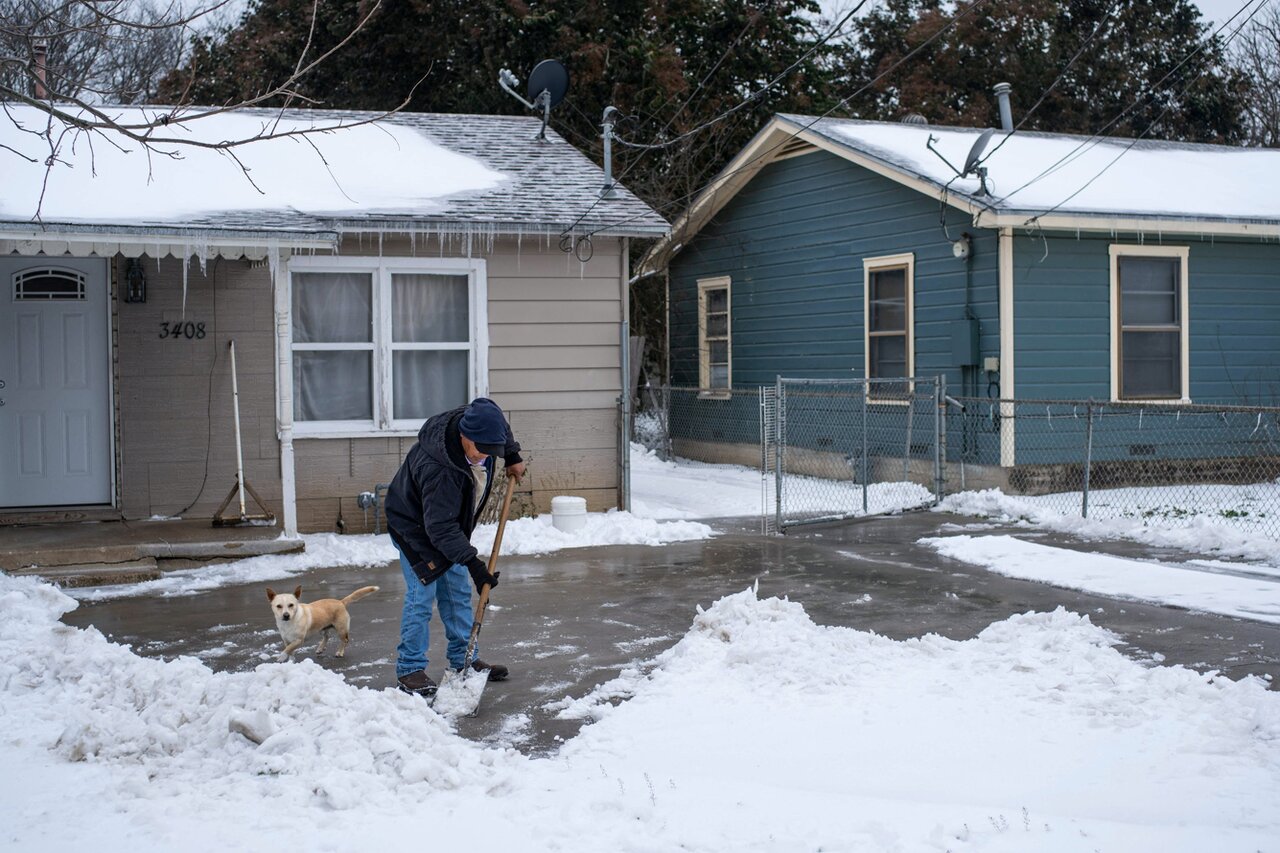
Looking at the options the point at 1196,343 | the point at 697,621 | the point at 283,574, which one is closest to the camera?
the point at 697,621

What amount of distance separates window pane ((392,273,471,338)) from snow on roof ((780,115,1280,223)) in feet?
18.5

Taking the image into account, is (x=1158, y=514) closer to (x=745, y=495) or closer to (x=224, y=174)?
(x=745, y=495)

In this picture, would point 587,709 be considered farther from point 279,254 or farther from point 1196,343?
point 1196,343

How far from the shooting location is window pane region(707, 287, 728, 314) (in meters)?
20.0

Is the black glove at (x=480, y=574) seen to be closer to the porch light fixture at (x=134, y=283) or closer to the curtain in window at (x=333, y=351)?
the curtain in window at (x=333, y=351)

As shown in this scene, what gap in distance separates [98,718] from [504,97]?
66.1 ft

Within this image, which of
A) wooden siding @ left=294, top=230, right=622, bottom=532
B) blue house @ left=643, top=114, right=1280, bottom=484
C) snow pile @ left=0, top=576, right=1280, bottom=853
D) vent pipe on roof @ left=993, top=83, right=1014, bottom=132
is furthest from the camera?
vent pipe on roof @ left=993, top=83, right=1014, bottom=132

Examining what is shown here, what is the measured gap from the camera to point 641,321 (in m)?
23.4

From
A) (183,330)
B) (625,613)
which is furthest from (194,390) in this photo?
(625,613)

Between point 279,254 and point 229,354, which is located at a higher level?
point 279,254

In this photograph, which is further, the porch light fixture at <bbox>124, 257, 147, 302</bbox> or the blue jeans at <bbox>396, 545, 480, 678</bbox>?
the porch light fixture at <bbox>124, 257, 147, 302</bbox>

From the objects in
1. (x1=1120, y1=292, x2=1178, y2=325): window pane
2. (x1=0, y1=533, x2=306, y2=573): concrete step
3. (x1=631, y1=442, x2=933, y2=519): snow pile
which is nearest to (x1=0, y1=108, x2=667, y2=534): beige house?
(x1=0, y1=533, x2=306, y2=573): concrete step

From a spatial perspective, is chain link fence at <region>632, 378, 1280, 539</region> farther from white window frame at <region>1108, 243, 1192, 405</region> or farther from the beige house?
the beige house

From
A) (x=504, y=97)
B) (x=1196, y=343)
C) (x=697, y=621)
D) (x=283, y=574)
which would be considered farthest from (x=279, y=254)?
(x=504, y=97)
